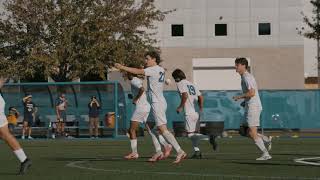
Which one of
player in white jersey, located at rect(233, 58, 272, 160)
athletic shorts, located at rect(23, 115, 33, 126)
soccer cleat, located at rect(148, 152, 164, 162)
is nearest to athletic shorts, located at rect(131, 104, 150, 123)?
soccer cleat, located at rect(148, 152, 164, 162)

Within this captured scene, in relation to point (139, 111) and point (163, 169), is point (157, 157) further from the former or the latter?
point (163, 169)

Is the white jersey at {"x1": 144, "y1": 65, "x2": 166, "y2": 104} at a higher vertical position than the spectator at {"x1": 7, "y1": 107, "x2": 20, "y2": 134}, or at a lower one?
higher

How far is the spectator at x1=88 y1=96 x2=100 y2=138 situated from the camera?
3675 centimetres

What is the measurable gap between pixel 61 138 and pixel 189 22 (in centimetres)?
3166

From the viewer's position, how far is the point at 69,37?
4812 cm

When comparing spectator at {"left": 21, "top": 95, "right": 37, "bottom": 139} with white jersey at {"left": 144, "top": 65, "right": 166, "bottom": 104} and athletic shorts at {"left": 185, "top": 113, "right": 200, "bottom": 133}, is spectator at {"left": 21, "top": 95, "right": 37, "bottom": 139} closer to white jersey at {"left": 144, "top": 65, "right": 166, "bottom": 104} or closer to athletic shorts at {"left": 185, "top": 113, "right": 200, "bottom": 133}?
athletic shorts at {"left": 185, "top": 113, "right": 200, "bottom": 133}

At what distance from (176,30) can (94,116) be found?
101 feet

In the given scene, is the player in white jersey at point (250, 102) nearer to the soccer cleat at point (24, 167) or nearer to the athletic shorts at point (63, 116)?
the soccer cleat at point (24, 167)

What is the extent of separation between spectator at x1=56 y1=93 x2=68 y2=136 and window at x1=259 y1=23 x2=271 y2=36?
103 feet

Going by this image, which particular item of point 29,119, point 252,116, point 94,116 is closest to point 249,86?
point 252,116

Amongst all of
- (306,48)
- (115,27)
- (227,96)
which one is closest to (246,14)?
(306,48)

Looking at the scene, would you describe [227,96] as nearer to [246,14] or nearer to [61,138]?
[61,138]

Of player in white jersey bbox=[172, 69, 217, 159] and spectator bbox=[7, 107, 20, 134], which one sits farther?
spectator bbox=[7, 107, 20, 134]

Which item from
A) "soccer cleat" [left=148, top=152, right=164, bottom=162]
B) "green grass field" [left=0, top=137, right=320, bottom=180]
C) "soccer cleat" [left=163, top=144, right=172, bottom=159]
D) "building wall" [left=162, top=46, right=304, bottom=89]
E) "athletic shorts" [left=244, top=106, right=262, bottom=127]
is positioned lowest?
"green grass field" [left=0, top=137, right=320, bottom=180]
